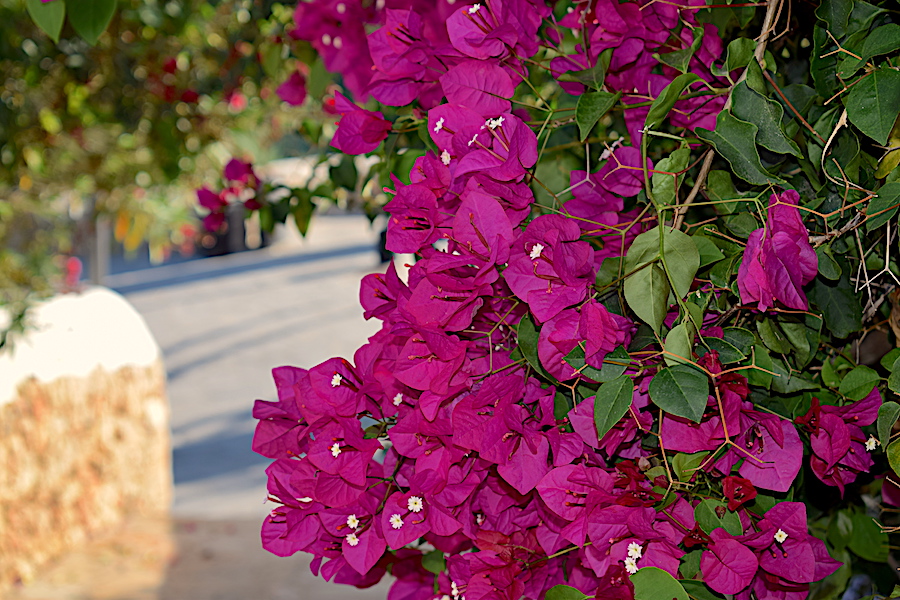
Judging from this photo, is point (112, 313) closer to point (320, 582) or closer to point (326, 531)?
point (320, 582)

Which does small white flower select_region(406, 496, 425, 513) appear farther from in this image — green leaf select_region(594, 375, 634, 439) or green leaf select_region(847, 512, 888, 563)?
green leaf select_region(847, 512, 888, 563)

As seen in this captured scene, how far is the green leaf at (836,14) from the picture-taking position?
0.36 metres

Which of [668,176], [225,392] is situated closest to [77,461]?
[225,392]

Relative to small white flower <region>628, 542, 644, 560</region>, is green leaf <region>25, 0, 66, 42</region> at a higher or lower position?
higher

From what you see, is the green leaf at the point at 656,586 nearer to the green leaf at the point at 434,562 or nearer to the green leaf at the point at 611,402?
the green leaf at the point at 611,402

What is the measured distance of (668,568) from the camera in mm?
343

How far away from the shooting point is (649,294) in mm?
327

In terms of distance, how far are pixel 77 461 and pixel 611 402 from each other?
2.75 metres

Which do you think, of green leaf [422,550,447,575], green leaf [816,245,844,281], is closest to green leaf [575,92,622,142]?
green leaf [816,245,844,281]

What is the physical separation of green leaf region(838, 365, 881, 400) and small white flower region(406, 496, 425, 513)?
21 centimetres

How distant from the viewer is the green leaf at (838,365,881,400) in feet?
1.28

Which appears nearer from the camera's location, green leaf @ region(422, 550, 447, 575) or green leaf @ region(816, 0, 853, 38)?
green leaf @ region(816, 0, 853, 38)

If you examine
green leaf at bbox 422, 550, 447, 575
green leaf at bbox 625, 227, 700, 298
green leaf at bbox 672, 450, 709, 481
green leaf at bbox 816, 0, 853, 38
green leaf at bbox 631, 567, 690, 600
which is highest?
green leaf at bbox 816, 0, 853, 38

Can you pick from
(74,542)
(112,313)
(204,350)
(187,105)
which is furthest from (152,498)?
(204,350)
